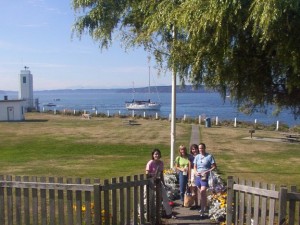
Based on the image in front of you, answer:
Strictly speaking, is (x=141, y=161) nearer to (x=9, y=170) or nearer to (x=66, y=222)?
(x=9, y=170)

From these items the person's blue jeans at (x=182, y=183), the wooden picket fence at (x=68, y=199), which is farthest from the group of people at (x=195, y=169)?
the wooden picket fence at (x=68, y=199)

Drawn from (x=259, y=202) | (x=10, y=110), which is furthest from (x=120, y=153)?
(x=10, y=110)

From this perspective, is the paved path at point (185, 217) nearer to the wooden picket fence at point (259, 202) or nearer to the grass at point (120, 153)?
the wooden picket fence at point (259, 202)

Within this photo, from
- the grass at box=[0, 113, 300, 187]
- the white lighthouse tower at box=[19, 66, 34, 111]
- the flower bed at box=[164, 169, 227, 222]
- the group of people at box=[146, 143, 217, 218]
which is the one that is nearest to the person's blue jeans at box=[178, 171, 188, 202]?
the group of people at box=[146, 143, 217, 218]

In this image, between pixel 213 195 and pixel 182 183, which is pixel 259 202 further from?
pixel 182 183

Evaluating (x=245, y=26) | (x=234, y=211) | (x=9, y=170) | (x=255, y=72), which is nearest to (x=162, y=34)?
(x=255, y=72)

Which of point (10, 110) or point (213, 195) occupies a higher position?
point (213, 195)

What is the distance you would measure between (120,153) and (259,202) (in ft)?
55.3

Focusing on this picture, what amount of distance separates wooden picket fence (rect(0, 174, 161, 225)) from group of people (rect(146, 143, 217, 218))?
40.7 inches

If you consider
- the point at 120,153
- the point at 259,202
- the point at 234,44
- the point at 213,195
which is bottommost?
the point at 120,153

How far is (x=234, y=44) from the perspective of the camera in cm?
717

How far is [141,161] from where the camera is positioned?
1973 cm

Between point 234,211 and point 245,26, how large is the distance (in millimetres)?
3354

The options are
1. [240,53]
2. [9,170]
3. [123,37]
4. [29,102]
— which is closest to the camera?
[240,53]
